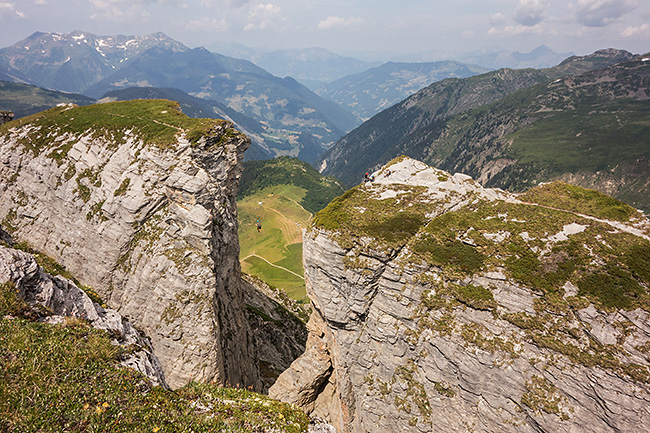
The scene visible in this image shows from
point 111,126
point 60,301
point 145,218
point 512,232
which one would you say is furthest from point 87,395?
point 111,126

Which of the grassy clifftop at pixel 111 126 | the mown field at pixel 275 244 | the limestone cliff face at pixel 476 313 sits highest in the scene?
the grassy clifftop at pixel 111 126

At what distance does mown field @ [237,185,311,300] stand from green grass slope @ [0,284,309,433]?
9231cm

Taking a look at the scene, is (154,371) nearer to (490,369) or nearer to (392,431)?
(392,431)

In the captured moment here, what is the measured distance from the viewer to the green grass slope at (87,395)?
12.5 meters

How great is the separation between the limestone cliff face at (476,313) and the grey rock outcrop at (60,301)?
17.8 meters

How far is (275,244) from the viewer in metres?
150

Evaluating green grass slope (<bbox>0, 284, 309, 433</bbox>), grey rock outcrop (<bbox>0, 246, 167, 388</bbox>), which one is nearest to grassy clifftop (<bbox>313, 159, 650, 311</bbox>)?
green grass slope (<bbox>0, 284, 309, 433</bbox>)

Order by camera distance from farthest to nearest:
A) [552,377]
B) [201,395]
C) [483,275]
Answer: [483,275], [552,377], [201,395]

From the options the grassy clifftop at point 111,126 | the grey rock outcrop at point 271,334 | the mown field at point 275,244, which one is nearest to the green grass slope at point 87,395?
the grassy clifftop at point 111,126

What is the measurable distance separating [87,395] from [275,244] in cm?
13728

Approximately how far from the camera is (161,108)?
42781 millimetres

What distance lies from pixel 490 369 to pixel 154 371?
2534 cm

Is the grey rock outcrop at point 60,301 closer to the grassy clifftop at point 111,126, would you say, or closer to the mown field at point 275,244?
the grassy clifftop at point 111,126

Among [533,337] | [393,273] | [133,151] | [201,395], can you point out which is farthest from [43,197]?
[533,337]
